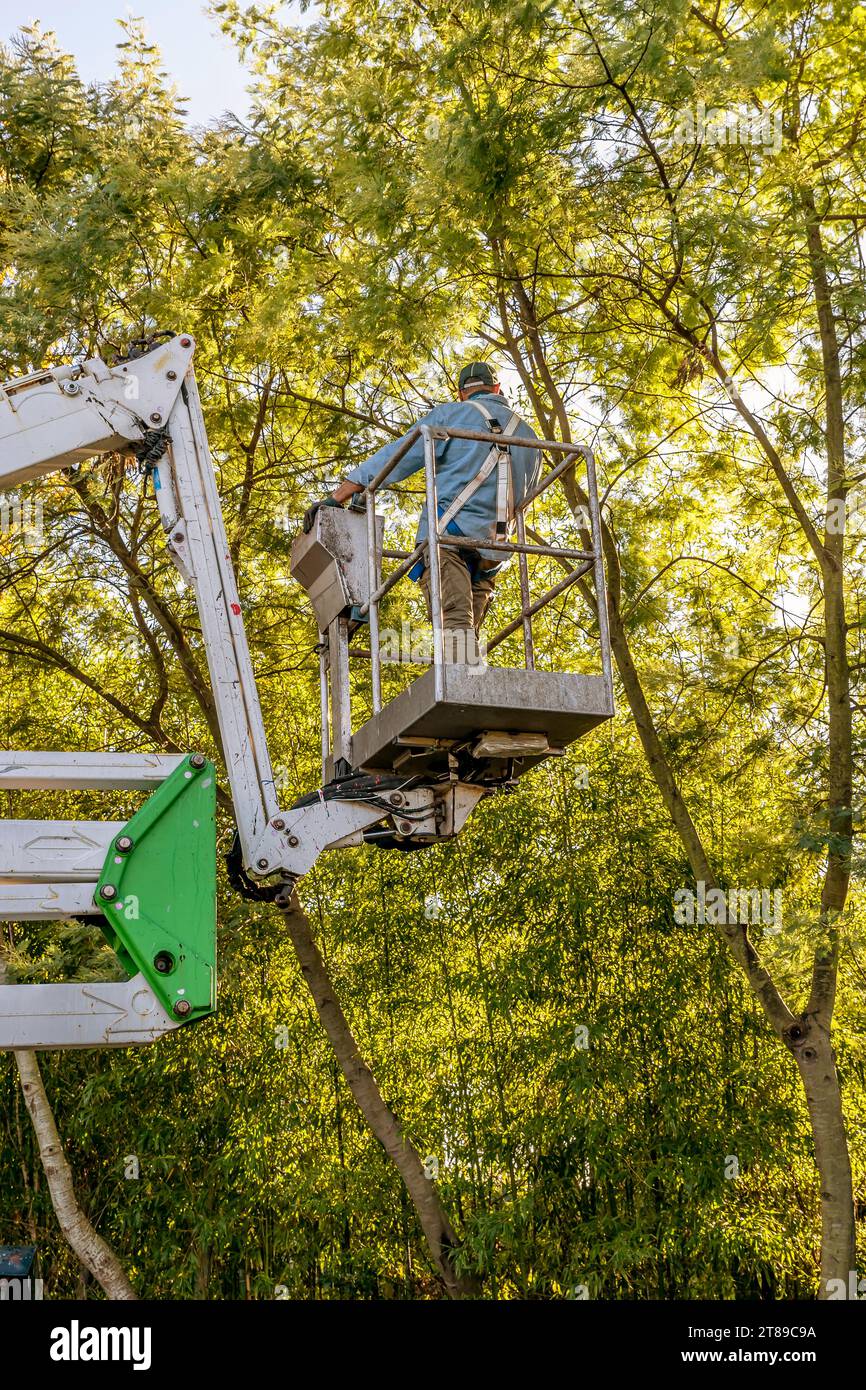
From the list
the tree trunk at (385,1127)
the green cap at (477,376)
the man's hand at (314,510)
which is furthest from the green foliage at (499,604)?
the man's hand at (314,510)

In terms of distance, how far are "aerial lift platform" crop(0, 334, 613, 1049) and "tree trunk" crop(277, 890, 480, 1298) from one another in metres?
3.70

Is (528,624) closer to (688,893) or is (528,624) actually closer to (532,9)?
(532,9)

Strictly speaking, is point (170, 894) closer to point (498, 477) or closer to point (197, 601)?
point (197, 601)

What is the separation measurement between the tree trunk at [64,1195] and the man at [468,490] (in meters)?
5.29

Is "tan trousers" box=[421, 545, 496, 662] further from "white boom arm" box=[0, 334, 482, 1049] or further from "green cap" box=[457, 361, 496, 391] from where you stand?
"green cap" box=[457, 361, 496, 391]

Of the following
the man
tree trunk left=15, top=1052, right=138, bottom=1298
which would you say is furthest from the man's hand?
tree trunk left=15, top=1052, right=138, bottom=1298

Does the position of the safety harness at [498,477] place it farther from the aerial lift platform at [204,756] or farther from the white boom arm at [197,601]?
the white boom arm at [197,601]

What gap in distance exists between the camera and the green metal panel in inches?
148

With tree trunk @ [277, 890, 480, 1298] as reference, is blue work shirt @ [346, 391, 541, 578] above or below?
above

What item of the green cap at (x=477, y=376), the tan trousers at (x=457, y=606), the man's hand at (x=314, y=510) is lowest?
the tan trousers at (x=457, y=606)

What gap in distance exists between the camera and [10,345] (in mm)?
7160

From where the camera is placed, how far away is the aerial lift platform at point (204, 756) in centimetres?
375

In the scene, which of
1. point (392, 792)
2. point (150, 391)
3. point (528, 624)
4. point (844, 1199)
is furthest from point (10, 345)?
point (844, 1199)

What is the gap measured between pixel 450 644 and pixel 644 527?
3.94 m
